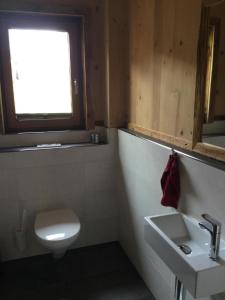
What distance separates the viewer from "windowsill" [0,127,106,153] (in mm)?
2514

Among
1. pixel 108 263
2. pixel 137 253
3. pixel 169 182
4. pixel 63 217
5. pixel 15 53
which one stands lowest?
pixel 108 263

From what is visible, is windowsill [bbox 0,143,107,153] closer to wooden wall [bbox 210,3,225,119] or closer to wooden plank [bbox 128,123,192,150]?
wooden plank [bbox 128,123,192,150]

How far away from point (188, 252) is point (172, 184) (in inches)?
15.7

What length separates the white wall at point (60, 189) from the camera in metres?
2.46

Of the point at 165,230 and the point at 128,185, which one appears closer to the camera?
the point at 165,230

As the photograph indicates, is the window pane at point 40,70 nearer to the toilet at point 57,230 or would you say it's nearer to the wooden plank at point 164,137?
the wooden plank at point 164,137

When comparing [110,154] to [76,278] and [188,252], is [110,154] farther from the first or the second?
[188,252]

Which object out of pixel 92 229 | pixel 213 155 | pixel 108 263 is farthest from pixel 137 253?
pixel 213 155

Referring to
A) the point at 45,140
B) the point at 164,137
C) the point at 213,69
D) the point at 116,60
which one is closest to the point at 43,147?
the point at 45,140

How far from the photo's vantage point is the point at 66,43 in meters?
2.54

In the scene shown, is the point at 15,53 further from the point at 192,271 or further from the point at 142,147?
the point at 192,271

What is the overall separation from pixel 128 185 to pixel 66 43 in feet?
4.64

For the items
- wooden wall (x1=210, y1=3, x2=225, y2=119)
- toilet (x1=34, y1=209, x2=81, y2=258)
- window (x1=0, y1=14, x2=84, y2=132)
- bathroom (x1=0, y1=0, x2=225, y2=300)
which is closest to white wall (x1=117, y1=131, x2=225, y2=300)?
bathroom (x1=0, y1=0, x2=225, y2=300)

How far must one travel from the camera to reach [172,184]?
1688mm
